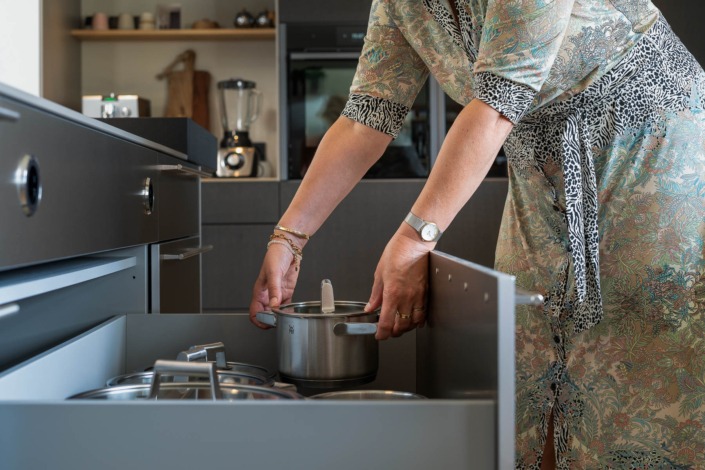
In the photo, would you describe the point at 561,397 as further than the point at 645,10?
Yes

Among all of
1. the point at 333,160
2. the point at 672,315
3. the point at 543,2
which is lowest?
the point at 672,315

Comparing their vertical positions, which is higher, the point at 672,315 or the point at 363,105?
the point at 363,105

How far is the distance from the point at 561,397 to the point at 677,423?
6.3 inches

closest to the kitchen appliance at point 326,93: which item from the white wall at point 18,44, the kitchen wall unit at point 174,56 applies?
the kitchen wall unit at point 174,56

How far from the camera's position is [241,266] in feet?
11.0

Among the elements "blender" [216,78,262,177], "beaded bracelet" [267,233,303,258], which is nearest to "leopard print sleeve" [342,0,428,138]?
"beaded bracelet" [267,233,303,258]

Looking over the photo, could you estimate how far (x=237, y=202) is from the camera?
3.35 m

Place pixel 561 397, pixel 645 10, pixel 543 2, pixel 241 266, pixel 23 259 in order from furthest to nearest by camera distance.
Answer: pixel 241 266
pixel 561 397
pixel 645 10
pixel 543 2
pixel 23 259

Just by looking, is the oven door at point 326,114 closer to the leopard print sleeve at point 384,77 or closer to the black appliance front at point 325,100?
the black appliance front at point 325,100

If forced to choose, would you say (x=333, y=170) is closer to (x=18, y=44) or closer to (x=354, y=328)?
(x=354, y=328)

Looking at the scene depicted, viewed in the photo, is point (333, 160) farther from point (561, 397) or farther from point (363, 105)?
point (561, 397)

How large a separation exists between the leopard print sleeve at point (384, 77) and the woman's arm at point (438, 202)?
306 mm

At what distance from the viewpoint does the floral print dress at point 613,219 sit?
106 centimetres

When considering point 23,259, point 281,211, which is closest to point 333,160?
point 23,259
